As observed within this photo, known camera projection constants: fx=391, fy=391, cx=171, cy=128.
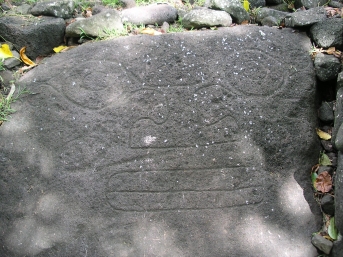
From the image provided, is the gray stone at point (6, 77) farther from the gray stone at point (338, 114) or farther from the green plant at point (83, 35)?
the gray stone at point (338, 114)

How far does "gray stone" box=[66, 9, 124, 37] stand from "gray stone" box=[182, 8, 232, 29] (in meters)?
0.53

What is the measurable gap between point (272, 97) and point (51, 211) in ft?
5.33

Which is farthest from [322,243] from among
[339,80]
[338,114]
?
[339,80]

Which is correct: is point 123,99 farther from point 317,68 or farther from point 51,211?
point 317,68

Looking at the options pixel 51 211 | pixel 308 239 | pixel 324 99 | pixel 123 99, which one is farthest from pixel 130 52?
pixel 308 239

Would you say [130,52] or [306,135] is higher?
[130,52]

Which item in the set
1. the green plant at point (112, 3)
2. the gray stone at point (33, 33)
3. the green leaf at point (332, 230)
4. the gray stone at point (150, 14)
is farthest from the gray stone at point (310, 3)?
the gray stone at point (33, 33)

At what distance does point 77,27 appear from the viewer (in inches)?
117

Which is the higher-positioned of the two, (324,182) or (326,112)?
(326,112)

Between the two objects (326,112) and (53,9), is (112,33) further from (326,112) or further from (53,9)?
(326,112)

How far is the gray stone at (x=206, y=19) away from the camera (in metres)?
2.97

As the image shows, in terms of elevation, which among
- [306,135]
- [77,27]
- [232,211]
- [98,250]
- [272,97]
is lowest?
[98,250]

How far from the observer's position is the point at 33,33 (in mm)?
Result: 2945

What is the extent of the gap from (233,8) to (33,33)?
1539 millimetres
